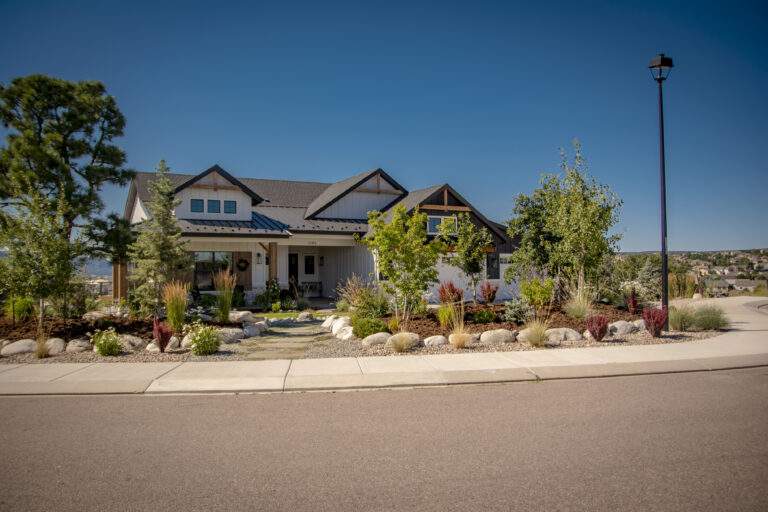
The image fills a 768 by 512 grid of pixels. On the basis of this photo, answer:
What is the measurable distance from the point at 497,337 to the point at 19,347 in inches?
408

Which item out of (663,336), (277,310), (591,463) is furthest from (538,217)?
(591,463)

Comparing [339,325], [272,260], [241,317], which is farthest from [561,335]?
[272,260]

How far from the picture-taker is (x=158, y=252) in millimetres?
13461

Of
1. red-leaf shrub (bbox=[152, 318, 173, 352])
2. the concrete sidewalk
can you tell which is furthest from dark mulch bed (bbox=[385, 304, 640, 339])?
red-leaf shrub (bbox=[152, 318, 173, 352])

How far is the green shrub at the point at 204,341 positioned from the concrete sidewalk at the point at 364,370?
3.06ft

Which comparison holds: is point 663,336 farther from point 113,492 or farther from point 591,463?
point 113,492

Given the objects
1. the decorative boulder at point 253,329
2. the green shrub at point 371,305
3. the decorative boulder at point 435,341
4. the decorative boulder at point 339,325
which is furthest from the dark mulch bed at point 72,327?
the decorative boulder at point 435,341

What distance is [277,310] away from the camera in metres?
A: 18.7

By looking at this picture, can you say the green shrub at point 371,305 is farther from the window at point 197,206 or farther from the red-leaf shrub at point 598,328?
the window at point 197,206

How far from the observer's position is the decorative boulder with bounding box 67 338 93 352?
10.0m

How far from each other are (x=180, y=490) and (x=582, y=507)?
128 inches

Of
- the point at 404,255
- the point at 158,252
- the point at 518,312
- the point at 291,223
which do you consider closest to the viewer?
the point at 404,255

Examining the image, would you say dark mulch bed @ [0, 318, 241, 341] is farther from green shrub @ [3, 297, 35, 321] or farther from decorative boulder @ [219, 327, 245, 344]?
decorative boulder @ [219, 327, 245, 344]

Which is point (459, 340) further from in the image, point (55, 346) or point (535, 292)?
point (55, 346)
